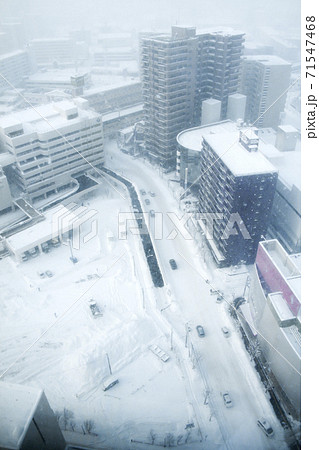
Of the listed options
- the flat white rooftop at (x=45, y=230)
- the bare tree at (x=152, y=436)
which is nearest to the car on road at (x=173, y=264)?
the flat white rooftop at (x=45, y=230)

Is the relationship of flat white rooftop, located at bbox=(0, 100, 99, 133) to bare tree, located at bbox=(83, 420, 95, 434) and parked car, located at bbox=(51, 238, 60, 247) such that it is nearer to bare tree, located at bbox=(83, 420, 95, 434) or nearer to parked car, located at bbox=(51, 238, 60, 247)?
parked car, located at bbox=(51, 238, 60, 247)

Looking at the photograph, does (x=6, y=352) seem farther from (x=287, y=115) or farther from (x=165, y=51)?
(x=287, y=115)

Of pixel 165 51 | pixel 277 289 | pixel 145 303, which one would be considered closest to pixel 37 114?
pixel 165 51

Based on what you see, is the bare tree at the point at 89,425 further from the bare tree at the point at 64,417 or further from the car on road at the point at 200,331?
the car on road at the point at 200,331
